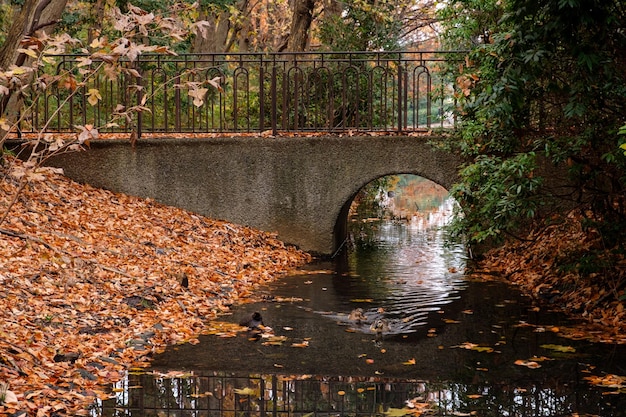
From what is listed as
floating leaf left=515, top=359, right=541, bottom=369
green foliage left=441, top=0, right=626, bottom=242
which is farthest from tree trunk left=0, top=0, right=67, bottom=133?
floating leaf left=515, top=359, right=541, bottom=369

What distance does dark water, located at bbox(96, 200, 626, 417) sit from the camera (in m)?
6.05

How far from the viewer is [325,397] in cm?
627

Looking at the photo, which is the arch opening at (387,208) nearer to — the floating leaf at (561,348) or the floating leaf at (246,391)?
the floating leaf at (561,348)

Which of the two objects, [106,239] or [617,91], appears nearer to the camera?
[617,91]

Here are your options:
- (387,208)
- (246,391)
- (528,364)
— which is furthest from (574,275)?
(387,208)

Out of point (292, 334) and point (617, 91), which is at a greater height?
point (617, 91)

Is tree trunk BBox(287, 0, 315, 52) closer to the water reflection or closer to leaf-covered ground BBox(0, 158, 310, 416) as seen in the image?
the water reflection

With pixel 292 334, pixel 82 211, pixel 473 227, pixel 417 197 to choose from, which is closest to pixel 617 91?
pixel 473 227

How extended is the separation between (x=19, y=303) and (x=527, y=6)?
541 cm

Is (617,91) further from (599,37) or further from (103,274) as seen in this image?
(103,274)

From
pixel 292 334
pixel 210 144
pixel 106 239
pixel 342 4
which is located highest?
pixel 342 4

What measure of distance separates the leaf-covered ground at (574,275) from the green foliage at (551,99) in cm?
54

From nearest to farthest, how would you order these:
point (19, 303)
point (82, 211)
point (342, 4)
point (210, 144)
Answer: point (19, 303)
point (82, 211)
point (210, 144)
point (342, 4)

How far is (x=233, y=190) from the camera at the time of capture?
44.9 ft
